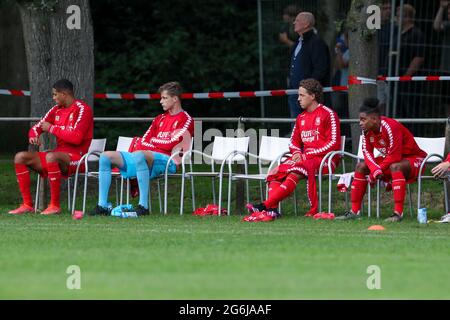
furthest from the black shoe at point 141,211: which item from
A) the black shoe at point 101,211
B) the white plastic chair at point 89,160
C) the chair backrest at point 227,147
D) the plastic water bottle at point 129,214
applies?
the chair backrest at point 227,147

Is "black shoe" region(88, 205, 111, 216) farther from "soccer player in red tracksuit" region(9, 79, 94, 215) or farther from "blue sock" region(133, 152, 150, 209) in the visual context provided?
"soccer player in red tracksuit" region(9, 79, 94, 215)

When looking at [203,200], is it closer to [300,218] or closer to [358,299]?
[300,218]

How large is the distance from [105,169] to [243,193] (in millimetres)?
1756

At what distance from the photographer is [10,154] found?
23.6 m

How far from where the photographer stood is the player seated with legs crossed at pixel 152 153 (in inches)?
653

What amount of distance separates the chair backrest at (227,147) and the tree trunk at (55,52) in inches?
103

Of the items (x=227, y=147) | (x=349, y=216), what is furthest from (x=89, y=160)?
(x=349, y=216)

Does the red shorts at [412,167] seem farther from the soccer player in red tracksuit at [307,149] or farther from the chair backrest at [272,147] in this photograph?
the chair backrest at [272,147]

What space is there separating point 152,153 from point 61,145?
1.14 metres

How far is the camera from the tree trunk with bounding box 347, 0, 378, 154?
1912cm

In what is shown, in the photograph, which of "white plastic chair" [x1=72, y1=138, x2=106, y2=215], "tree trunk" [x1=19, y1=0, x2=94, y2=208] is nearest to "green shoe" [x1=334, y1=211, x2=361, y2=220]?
"white plastic chair" [x1=72, y1=138, x2=106, y2=215]

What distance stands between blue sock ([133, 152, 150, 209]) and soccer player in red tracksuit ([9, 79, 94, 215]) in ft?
2.89

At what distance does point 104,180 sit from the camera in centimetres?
1661
